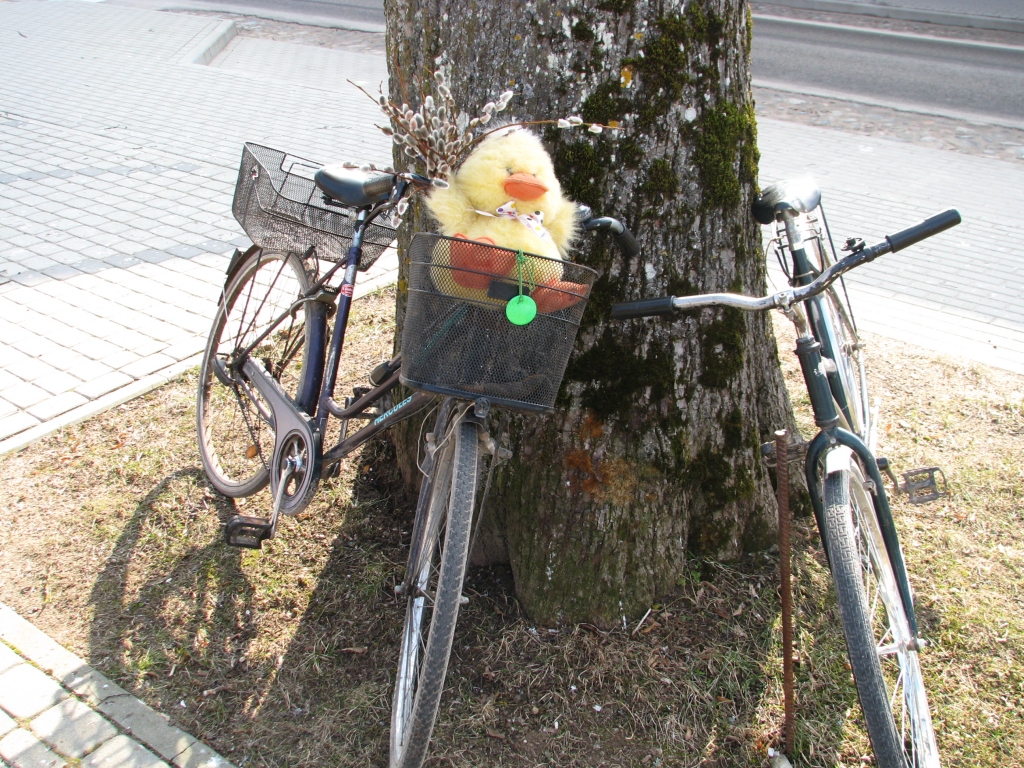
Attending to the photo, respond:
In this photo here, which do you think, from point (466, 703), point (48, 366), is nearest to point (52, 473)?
point (48, 366)

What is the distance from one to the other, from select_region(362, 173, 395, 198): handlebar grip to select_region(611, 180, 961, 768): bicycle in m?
0.75

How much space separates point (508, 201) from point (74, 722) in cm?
207

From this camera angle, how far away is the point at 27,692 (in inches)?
105

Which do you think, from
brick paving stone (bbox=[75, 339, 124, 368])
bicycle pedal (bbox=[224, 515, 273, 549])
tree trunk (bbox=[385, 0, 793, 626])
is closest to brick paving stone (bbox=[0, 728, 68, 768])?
bicycle pedal (bbox=[224, 515, 273, 549])

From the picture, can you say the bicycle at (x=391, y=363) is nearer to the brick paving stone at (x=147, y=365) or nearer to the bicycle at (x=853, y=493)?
the bicycle at (x=853, y=493)

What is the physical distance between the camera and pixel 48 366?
448 cm

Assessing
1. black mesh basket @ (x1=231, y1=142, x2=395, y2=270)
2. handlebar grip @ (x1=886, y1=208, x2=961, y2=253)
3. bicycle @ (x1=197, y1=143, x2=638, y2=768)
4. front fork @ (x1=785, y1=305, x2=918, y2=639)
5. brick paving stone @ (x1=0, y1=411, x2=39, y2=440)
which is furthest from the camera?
brick paving stone @ (x1=0, y1=411, x2=39, y2=440)

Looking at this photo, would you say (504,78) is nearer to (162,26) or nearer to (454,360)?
(454,360)

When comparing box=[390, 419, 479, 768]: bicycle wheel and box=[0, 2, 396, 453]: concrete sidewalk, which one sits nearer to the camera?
box=[390, 419, 479, 768]: bicycle wheel

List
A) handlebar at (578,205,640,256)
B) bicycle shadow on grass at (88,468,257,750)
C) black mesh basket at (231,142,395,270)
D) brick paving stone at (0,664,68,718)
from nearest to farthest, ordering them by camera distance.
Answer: handlebar at (578,205,640,256)
brick paving stone at (0,664,68,718)
bicycle shadow on grass at (88,468,257,750)
black mesh basket at (231,142,395,270)

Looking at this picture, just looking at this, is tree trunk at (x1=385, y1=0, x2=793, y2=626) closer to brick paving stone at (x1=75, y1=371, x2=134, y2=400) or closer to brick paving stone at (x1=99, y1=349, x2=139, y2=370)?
brick paving stone at (x1=75, y1=371, x2=134, y2=400)

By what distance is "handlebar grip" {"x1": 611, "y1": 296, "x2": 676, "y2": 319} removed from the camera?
7.02 feet

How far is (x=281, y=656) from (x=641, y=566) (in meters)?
1.26

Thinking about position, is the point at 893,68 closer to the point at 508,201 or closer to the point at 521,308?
the point at 508,201
